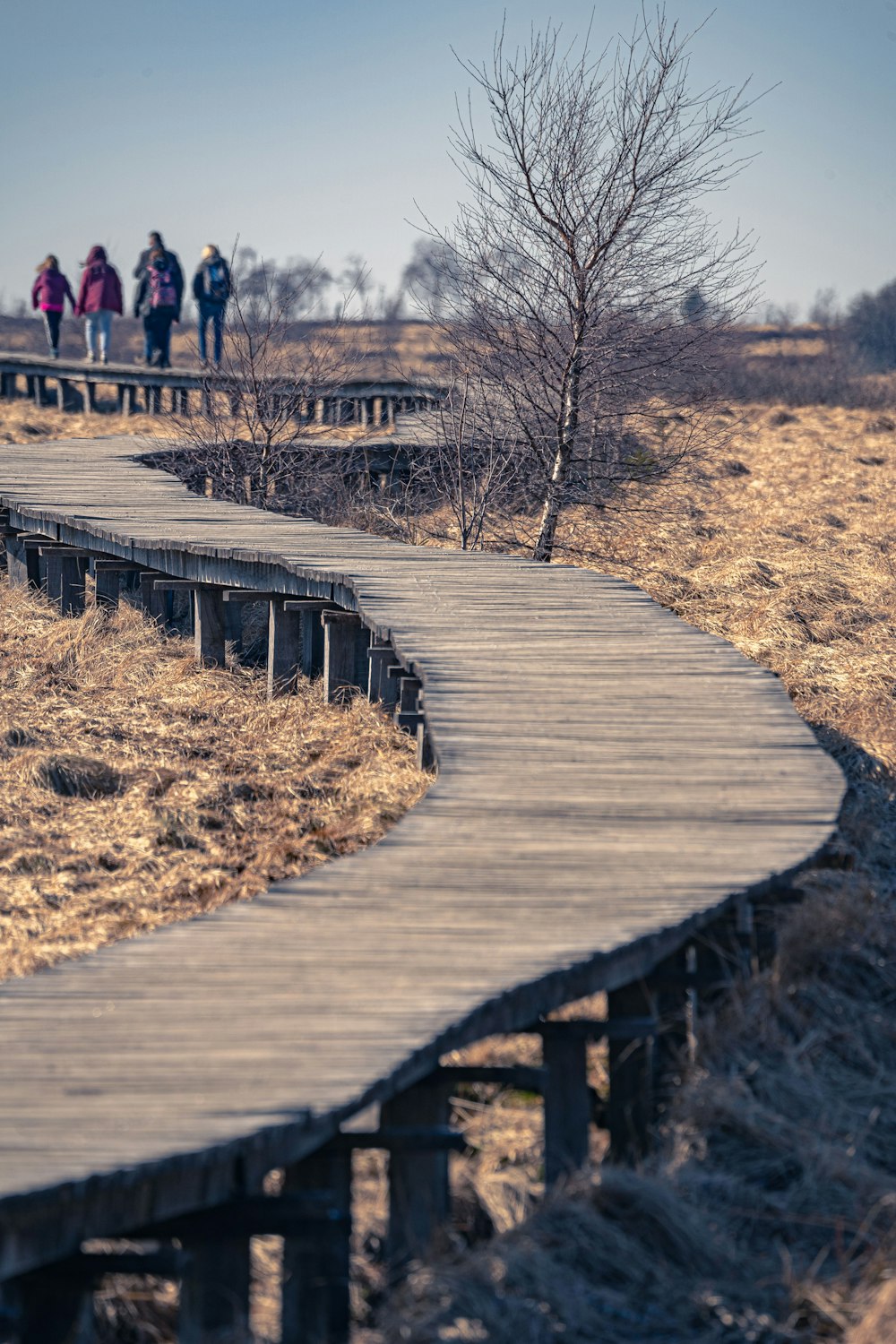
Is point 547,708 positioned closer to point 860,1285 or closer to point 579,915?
point 579,915

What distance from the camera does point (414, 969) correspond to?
364 centimetres

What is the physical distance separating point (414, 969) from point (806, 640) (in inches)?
287

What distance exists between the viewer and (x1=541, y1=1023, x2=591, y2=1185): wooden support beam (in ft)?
12.7

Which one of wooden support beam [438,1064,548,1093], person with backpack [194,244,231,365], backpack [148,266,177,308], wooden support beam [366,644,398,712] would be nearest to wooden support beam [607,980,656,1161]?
wooden support beam [438,1064,548,1093]

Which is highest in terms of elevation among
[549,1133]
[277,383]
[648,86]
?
[648,86]

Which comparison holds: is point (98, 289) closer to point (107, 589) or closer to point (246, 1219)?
point (107, 589)

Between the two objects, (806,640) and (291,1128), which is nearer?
(291,1128)

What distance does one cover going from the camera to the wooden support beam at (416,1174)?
11.5ft

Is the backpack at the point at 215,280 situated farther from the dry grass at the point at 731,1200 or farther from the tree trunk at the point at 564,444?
the dry grass at the point at 731,1200

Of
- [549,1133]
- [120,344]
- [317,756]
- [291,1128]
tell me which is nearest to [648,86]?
[317,756]

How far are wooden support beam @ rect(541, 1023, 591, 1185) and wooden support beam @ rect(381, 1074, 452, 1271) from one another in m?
0.40

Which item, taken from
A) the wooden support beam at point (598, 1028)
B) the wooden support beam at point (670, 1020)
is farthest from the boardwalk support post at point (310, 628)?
the wooden support beam at point (598, 1028)

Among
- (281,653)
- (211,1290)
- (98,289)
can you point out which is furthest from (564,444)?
(98,289)

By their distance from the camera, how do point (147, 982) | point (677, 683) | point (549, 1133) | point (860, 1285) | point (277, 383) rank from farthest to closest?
1. point (277, 383)
2. point (677, 683)
3. point (549, 1133)
4. point (147, 982)
5. point (860, 1285)
